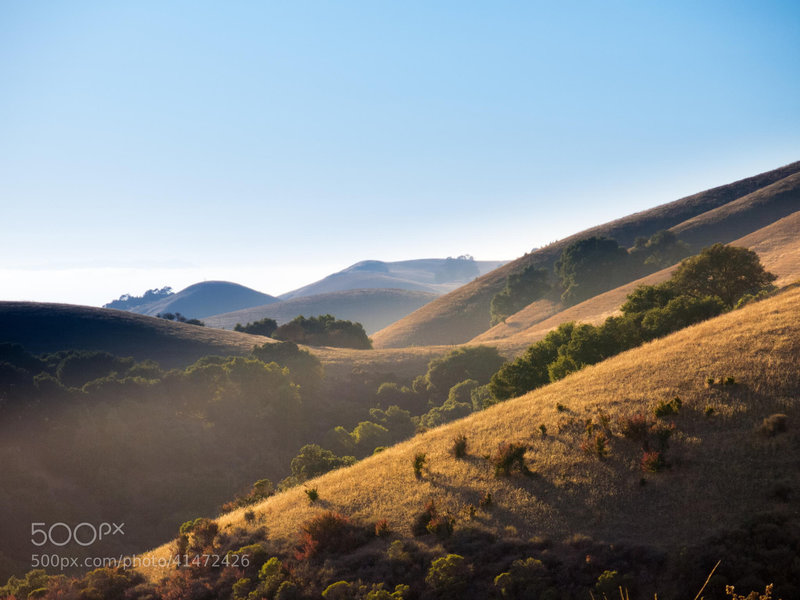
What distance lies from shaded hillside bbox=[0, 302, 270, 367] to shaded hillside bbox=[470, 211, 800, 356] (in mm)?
60635

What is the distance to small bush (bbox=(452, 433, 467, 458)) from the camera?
23453 millimetres

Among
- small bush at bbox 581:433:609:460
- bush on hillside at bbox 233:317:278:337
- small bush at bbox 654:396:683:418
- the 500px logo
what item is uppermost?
bush on hillside at bbox 233:317:278:337

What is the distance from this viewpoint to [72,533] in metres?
38.4

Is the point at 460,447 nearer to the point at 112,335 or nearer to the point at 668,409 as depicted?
the point at 668,409

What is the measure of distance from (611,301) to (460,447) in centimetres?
8702

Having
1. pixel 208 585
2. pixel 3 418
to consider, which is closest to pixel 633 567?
pixel 208 585

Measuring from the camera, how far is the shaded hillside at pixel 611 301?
8062 cm

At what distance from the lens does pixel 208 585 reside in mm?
17984

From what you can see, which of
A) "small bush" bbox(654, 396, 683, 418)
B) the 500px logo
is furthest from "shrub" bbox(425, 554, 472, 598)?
the 500px logo

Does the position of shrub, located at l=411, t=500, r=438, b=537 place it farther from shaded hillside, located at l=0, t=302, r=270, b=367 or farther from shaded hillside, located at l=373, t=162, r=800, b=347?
shaded hillside, located at l=373, t=162, r=800, b=347

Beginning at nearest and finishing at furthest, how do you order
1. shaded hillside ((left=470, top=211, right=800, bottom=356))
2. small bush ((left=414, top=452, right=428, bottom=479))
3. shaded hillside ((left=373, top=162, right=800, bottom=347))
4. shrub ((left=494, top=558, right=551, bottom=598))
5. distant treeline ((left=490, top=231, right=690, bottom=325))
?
shrub ((left=494, top=558, right=551, bottom=598)) → small bush ((left=414, top=452, right=428, bottom=479)) → shaded hillside ((left=470, top=211, right=800, bottom=356)) → distant treeline ((left=490, top=231, right=690, bottom=325)) → shaded hillside ((left=373, top=162, right=800, bottom=347))

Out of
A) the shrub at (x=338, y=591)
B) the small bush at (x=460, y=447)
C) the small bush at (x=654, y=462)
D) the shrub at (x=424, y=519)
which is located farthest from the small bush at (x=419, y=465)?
the small bush at (x=654, y=462)

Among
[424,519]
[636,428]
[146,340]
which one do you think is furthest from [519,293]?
[424,519]

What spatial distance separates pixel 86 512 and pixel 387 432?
33.4m
